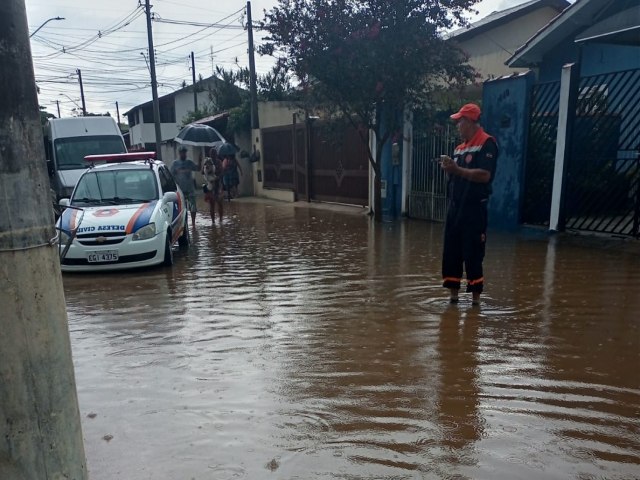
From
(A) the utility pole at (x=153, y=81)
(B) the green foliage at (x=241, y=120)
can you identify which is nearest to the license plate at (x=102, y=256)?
(B) the green foliage at (x=241, y=120)

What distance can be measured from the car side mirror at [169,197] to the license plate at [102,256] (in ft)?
4.22

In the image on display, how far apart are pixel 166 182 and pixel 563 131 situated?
21.8ft

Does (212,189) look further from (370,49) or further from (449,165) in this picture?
(449,165)

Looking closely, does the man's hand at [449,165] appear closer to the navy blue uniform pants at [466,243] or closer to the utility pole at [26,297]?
the navy blue uniform pants at [466,243]

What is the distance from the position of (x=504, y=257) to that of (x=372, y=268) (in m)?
1.91

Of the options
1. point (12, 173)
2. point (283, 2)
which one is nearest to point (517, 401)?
point (12, 173)

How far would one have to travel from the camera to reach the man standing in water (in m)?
4.88

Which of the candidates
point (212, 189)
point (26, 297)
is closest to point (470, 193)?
point (26, 297)

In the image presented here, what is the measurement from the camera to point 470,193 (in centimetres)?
500

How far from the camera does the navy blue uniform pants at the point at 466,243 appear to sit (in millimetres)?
5031

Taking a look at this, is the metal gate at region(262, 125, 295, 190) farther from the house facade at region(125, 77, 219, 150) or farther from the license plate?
the house facade at region(125, 77, 219, 150)

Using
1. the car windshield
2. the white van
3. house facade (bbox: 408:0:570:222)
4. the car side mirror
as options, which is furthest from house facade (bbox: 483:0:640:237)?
the white van

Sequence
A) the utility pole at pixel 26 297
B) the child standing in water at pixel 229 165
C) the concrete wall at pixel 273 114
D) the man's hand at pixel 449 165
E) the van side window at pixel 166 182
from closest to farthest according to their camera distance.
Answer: the utility pole at pixel 26 297, the man's hand at pixel 449 165, the van side window at pixel 166 182, the child standing in water at pixel 229 165, the concrete wall at pixel 273 114

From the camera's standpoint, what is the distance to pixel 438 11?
11008 millimetres
